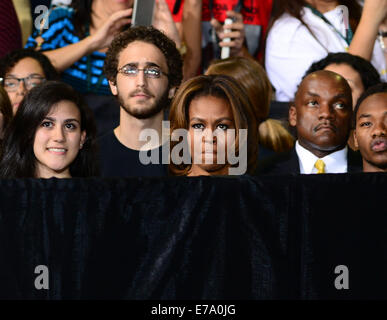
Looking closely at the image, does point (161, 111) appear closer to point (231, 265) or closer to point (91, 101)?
point (91, 101)

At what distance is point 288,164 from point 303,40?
90 centimetres

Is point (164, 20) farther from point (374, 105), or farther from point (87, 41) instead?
point (374, 105)

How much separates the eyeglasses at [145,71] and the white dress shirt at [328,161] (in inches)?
22.3

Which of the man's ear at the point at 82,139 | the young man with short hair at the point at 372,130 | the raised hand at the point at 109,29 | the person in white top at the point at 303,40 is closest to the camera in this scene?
the young man with short hair at the point at 372,130

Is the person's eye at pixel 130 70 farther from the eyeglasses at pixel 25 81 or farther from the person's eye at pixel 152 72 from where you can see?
the eyeglasses at pixel 25 81

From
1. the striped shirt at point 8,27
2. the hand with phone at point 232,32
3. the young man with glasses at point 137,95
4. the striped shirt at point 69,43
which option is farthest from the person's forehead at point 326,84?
the striped shirt at point 8,27

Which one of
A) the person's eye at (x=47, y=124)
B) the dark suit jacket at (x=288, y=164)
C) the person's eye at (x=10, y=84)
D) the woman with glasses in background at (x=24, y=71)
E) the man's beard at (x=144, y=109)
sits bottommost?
the dark suit jacket at (x=288, y=164)

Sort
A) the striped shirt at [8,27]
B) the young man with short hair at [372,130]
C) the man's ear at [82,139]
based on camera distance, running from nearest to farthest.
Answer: the young man with short hair at [372,130] < the man's ear at [82,139] < the striped shirt at [8,27]

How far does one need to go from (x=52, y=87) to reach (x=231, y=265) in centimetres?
96

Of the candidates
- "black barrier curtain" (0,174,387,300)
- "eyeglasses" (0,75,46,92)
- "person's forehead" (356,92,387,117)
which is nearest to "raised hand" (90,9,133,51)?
"eyeglasses" (0,75,46,92)

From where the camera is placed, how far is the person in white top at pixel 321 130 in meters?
2.96

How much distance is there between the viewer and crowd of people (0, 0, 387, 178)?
2.84 m

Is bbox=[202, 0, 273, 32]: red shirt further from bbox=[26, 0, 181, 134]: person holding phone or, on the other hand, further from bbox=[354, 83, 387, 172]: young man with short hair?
bbox=[354, 83, 387, 172]: young man with short hair
